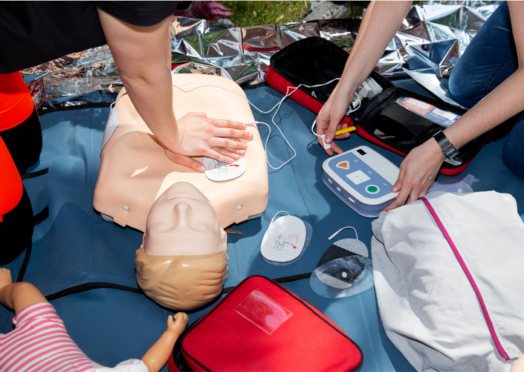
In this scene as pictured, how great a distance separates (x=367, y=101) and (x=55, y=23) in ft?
3.49

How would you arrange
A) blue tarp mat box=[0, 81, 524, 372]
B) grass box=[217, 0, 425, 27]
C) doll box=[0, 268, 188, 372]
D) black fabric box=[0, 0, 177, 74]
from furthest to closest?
grass box=[217, 0, 425, 27]
blue tarp mat box=[0, 81, 524, 372]
doll box=[0, 268, 188, 372]
black fabric box=[0, 0, 177, 74]

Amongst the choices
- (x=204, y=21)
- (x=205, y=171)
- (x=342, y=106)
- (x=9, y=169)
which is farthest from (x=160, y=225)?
(x=204, y=21)

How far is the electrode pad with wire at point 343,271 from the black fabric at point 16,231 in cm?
79

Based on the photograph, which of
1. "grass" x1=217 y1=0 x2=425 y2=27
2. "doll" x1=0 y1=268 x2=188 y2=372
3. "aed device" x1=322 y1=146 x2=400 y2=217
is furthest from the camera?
"grass" x1=217 y1=0 x2=425 y2=27

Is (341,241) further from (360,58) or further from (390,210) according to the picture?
(360,58)

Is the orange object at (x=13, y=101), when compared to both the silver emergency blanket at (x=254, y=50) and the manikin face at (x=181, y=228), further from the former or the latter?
the manikin face at (x=181, y=228)

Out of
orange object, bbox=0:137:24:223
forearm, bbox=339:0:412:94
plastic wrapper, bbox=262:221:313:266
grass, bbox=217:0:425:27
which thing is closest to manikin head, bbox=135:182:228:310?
plastic wrapper, bbox=262:221:313:266

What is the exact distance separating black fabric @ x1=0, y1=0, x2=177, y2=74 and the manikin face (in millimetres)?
393

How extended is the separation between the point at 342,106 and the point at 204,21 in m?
0.87

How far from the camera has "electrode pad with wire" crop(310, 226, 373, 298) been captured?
1.11 meters

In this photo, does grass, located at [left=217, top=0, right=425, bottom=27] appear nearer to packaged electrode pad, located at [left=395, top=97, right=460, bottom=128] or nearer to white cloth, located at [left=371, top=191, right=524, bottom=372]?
packaged electrode pad, located at [left=395, top=97, right=460, bottom=128]

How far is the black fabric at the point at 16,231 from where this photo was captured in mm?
1025

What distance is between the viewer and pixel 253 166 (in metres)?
1.17

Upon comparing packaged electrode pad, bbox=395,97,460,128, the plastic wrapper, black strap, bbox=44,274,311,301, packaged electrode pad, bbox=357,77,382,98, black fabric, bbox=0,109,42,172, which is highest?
packaged electrode pad, bbox=357,77,382,98
